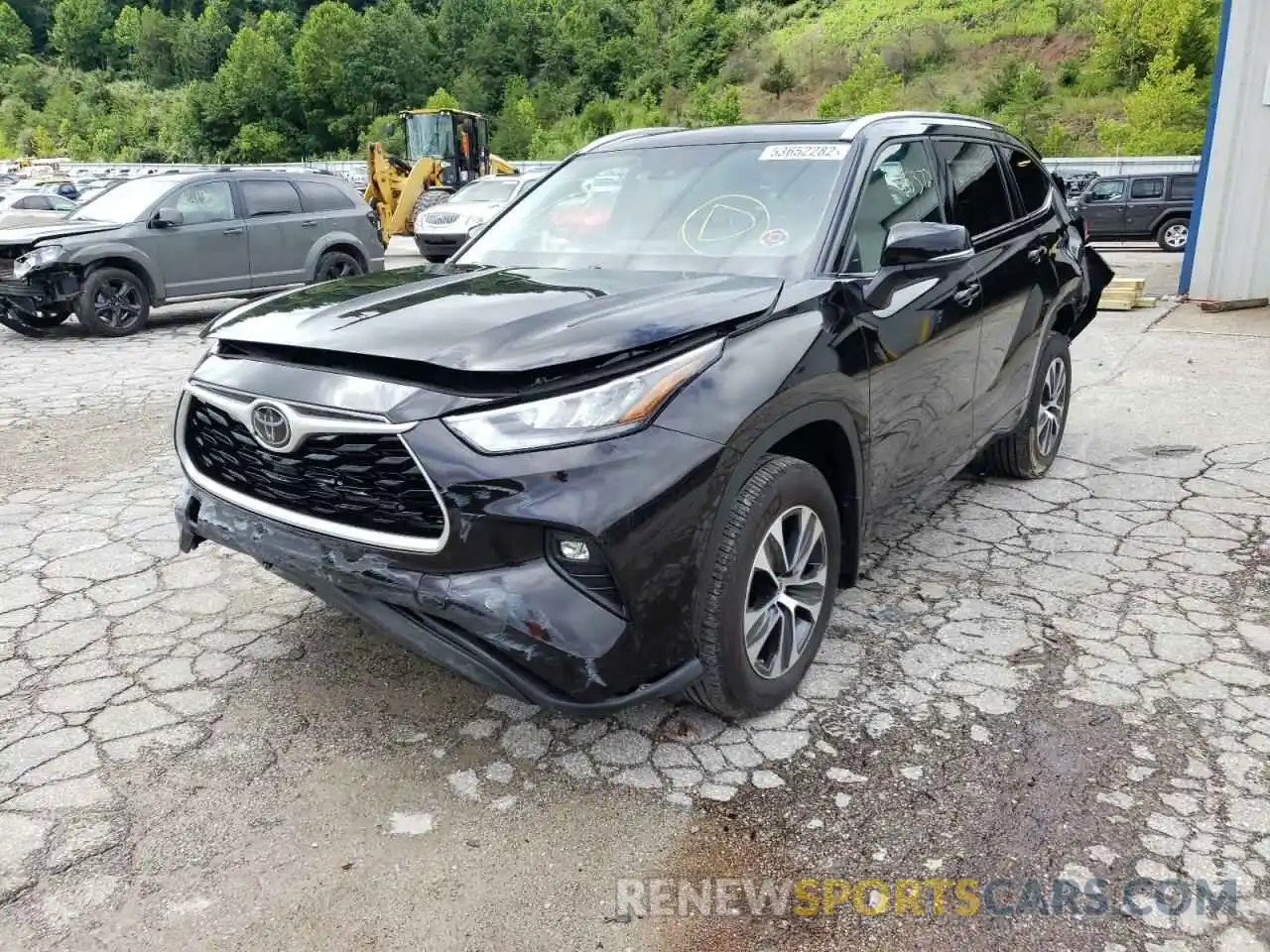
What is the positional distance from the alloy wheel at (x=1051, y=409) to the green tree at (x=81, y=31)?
416ft

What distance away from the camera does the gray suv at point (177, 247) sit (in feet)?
32.4

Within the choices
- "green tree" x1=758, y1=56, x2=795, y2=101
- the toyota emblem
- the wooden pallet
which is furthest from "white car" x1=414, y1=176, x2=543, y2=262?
"green tree" x1=758, y1=56, x2=795, y2=101

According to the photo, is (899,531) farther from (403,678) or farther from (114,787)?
(114,787)

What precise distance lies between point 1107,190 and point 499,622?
20.5 meters

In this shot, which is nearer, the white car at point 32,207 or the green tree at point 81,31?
the white car at point 32,207

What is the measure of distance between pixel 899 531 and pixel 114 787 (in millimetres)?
3238

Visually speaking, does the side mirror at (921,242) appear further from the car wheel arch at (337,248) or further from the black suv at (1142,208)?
the black suv at (1142,208)

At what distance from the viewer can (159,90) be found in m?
97.8

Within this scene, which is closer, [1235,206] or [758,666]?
[758,666]

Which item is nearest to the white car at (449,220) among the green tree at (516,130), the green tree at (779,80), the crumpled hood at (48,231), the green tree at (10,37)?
the crumpled hood at (48,231)

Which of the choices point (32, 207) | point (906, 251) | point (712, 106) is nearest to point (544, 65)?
point (712, 106)

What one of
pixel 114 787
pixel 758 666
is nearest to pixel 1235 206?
pixel 758 666

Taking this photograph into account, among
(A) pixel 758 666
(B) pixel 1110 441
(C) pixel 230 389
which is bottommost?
(B) pixel 1110 441

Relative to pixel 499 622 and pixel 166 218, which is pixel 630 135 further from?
pixel 166 218
